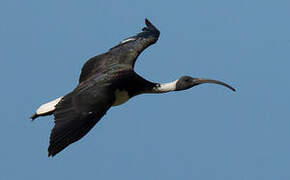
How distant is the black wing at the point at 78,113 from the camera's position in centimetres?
1557

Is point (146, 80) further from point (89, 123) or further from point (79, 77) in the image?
point (89, 123)

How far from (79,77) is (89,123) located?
369 centimetres

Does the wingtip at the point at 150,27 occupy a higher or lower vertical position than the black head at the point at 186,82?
higher

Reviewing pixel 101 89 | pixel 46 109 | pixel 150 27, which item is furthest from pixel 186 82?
pixel 150 27

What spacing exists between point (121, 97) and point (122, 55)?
7.25 ft

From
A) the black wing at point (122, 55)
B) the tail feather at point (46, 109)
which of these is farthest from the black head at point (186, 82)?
the tail feather at point (46, 109)

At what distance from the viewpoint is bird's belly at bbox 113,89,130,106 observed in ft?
61.0

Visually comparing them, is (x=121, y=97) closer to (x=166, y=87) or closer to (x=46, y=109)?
(x=166, y=87)

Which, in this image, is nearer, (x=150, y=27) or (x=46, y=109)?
(x=46, y=109)

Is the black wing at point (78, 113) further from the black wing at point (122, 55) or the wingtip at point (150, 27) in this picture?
the wingtip at point (150, 27)

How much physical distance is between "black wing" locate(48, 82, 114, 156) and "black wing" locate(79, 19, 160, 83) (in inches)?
70.9

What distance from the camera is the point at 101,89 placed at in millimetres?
17844

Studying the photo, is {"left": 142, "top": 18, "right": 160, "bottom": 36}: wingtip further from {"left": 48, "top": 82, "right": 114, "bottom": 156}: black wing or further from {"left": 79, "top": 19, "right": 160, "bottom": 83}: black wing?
{"left": 48, "top": 82, "right": 114, "bottom": 156}: black wing

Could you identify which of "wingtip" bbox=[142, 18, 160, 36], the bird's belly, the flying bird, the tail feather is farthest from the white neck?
"wingtip" bbox=[142, 18, 160, 36]
